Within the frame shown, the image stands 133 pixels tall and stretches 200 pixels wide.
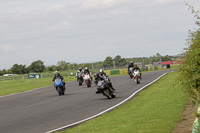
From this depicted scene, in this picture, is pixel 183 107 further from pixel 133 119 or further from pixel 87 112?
pixel 87 112

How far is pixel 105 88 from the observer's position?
1992 cm

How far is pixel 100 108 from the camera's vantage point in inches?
642

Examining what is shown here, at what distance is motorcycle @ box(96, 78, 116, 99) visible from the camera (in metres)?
19.7

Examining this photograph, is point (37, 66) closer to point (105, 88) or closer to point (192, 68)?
point (105, 88)

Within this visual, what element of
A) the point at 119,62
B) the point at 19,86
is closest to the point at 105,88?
the point at 19,86

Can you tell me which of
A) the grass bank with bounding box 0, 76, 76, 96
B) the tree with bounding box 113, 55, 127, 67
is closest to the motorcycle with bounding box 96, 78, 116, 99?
the grass bank with bounding box 0, 76, 76, 96

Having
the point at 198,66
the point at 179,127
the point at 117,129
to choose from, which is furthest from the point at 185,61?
the point at 117,129

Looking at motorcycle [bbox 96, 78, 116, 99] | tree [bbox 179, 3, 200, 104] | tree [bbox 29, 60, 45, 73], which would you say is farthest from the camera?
tree [bbox 29, 60, 45, 73]

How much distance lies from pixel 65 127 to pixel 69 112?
3981mm

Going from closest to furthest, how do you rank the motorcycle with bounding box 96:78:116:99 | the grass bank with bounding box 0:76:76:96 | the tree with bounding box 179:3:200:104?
the tree with bounding box 179:3:200:104
the motorcycle with bounding box 96:78:116:99
the grass bank with bounding box 0:76:76:96

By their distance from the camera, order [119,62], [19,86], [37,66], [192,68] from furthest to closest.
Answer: [37,66]
[119,62]
[19,86]
[192,68]

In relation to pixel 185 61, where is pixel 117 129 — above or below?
below

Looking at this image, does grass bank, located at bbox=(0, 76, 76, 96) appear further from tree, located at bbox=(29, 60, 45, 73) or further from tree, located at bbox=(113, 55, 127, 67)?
tree, located at bbox=(29, 60, 45, 73)

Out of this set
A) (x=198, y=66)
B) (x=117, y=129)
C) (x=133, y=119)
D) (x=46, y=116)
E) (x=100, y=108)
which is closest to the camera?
(x=198, y=66)
